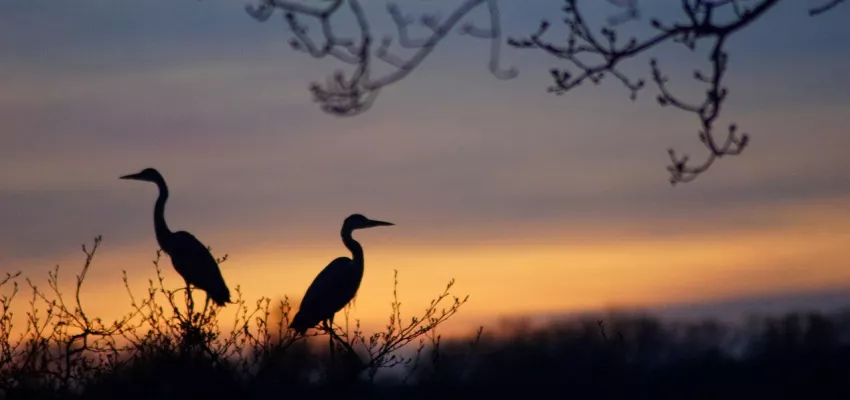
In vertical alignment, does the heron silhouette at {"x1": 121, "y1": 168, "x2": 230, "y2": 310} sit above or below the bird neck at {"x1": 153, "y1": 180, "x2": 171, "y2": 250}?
below

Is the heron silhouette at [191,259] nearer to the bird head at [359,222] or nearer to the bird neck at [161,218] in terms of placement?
the bird neck at [161,218]

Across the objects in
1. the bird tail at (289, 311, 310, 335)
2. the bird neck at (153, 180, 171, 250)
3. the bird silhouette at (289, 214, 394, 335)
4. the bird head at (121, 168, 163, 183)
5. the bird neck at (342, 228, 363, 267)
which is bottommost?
the bird tail at (289, 311, 310, 335)

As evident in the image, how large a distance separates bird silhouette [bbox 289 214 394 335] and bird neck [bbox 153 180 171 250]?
1731 mm

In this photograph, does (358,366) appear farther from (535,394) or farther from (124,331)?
(535,394)

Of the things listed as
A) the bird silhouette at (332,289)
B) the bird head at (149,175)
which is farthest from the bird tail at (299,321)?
the bird head at (149,175)

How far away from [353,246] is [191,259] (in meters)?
1.90

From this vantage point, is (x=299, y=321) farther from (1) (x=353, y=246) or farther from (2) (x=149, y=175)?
(2) (x=149, y=175)

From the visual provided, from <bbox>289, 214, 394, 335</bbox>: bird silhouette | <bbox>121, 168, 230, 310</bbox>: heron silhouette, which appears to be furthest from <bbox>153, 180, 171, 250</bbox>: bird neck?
<bbox>289, 214, 394, 335</bbox>: bird silhouette

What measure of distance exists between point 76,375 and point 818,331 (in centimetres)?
1221

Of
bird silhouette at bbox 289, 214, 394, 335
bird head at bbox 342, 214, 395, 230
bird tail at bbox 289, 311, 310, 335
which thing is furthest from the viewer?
bird head at bbox 342, 214, 395, 230

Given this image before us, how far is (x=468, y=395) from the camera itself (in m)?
13.4

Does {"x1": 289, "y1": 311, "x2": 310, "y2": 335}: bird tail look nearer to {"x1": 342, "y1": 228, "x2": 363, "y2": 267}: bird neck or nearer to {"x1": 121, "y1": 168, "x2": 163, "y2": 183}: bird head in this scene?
{"x1": 342, "y1": 228, "x2": 363, "y2": 267}: bird neck

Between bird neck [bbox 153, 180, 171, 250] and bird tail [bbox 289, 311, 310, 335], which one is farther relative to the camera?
bird neck [bbox 153, 180, 171, 250]

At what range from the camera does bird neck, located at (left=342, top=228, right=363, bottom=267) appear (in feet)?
49.5
